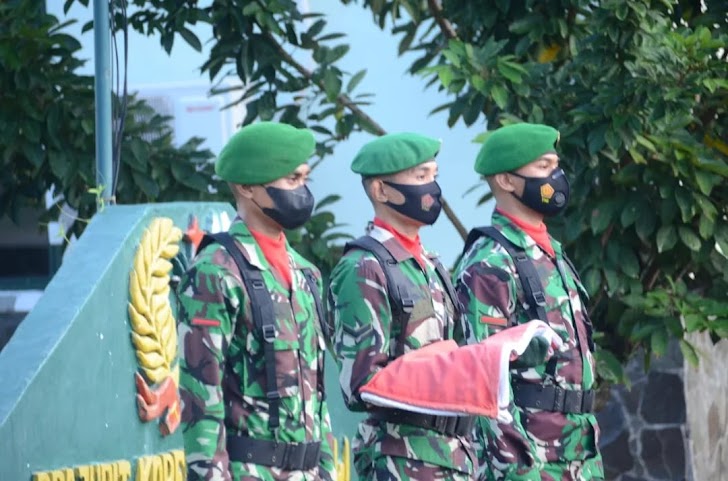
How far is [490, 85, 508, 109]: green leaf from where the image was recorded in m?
7.41

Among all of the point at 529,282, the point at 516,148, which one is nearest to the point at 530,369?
the point at 529,282

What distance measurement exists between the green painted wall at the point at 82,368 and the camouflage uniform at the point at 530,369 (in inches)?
48.0

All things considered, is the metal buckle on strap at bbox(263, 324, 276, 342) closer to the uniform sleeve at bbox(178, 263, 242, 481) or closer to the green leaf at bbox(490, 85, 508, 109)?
the uniform sleeve at bbox(178, 263, 242, 481)

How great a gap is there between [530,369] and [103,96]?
232 cm

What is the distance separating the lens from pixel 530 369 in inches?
234

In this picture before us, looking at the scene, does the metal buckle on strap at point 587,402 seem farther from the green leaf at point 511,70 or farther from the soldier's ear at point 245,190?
the green leaf at point 511,70

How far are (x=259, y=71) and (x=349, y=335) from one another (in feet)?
11.3

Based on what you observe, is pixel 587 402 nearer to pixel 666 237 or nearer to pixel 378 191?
pixel 378 191

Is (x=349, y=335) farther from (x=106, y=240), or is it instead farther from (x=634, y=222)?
(x=634, y=222)

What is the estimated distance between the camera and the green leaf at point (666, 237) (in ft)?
24.5

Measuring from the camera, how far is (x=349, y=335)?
5078 millimetres

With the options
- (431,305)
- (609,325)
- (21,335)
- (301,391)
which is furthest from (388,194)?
(609,325)

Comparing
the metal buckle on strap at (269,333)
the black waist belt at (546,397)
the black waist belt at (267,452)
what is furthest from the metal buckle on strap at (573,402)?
the metal buckle on strap at (269,333)

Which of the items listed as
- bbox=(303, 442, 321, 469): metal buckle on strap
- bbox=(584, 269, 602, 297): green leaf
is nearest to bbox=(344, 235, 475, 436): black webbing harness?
bbox=(303, 442, 321, 469): metal buckle on strap
